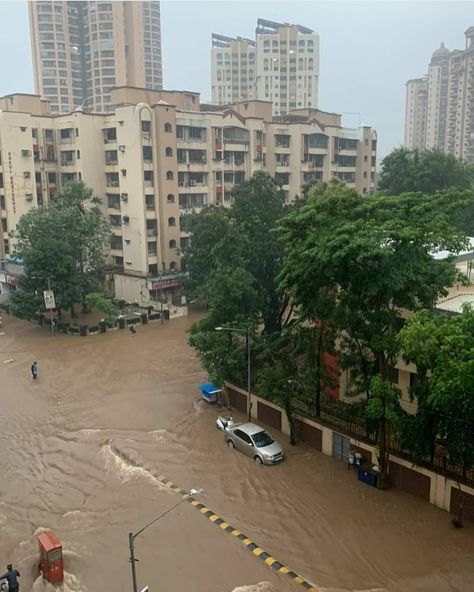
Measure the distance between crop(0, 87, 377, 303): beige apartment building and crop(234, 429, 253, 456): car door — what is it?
85.2ft

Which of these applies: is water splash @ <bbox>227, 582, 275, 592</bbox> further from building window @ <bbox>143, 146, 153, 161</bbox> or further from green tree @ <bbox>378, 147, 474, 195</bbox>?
green tree @ <bbox>378, 147, 474, 195</bbox>

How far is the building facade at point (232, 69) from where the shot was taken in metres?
122

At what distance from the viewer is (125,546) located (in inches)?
659

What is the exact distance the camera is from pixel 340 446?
21.2 metres

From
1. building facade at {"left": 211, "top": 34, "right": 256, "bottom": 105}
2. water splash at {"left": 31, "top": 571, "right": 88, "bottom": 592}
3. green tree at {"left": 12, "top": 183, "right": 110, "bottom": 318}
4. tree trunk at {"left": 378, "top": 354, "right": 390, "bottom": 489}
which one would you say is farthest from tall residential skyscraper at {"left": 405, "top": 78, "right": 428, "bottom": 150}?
water splash at {"left": 31, "top": 571, "right": 88, "bottom": 592}

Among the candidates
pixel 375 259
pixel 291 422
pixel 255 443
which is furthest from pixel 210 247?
pixel 375 259

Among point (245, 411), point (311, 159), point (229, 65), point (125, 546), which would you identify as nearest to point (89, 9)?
point (229, 65)

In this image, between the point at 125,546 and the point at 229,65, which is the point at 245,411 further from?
the point at 229,65

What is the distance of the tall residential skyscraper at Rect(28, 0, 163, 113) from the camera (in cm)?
10881

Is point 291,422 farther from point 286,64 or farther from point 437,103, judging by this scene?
point 437,103

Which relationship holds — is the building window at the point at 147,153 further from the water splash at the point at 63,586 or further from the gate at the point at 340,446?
the water splash at the point at 63,586

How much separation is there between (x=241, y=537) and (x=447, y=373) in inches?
300

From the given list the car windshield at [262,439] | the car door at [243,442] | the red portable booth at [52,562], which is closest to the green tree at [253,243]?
the car door at [243,442]

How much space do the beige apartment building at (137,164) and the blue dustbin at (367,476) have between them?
29923mm
